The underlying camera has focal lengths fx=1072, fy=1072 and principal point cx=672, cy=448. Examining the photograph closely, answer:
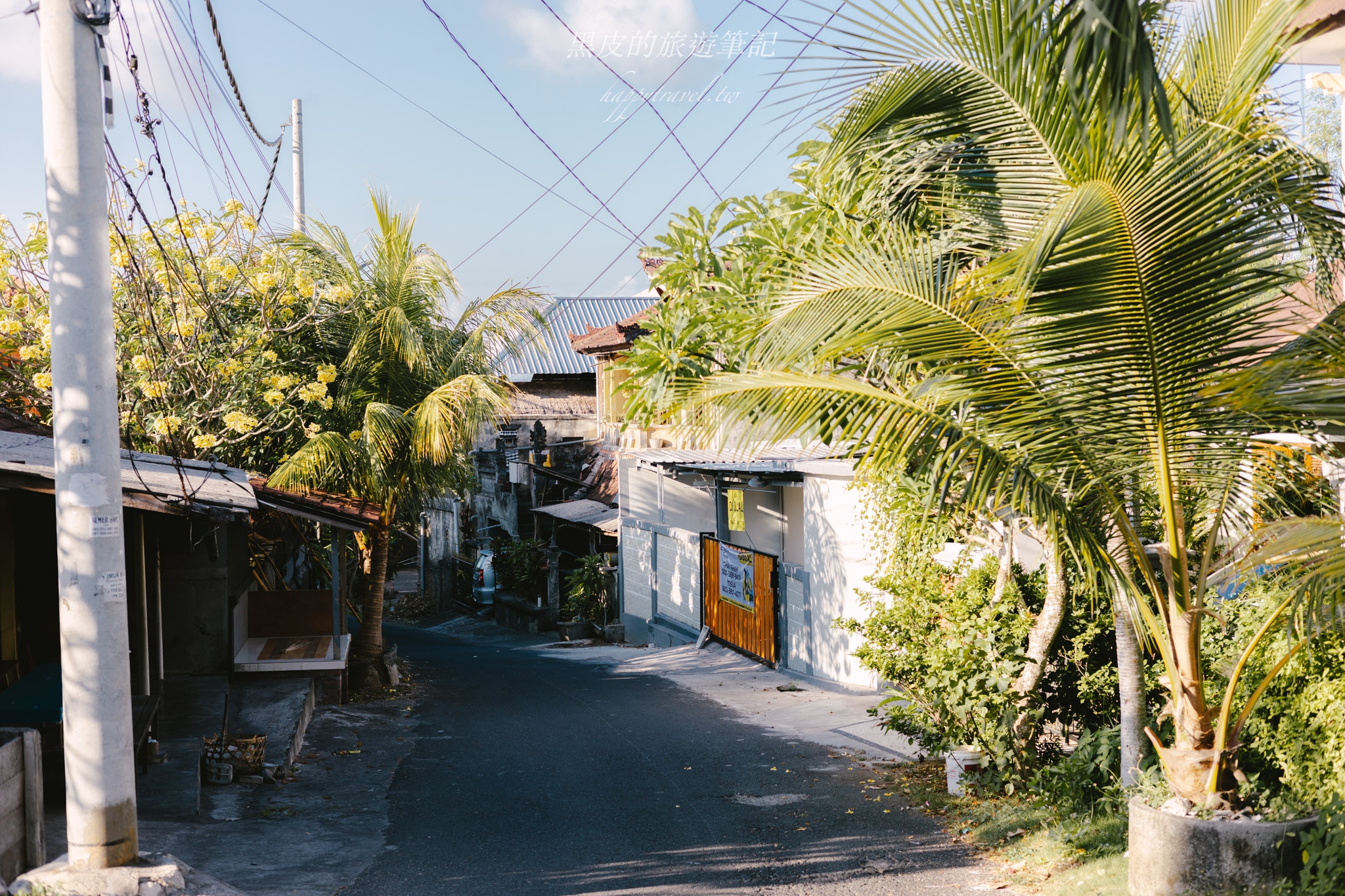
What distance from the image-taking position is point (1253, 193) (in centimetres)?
488

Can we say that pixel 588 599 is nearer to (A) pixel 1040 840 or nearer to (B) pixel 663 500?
(B) pixel 663 500

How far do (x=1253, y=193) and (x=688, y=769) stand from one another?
686cm

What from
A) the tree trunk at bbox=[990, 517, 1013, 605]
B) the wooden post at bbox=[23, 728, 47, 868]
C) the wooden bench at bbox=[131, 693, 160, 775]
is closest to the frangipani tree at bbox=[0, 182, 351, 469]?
the wooden bench at bbox=[131, 693, 160, 775]

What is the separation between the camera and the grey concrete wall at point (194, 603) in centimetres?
1197

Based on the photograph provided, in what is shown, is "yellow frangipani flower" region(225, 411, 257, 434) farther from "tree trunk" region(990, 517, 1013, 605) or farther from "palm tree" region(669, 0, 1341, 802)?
"tree trunk" region(990, 517, 1013, 605)

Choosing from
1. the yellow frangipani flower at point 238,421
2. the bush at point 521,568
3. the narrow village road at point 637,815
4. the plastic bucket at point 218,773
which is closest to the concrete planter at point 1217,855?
the narrow village road at point 637,815

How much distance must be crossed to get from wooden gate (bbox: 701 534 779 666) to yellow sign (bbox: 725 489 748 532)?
0.40 m

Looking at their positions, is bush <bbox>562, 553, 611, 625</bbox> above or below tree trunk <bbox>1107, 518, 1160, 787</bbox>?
below

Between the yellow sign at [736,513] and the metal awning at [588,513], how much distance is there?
5004 mm

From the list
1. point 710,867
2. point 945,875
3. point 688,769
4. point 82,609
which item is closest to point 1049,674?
point 945,875

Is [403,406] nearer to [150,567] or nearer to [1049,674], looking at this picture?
[150,567]

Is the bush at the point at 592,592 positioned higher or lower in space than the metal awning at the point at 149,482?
lower

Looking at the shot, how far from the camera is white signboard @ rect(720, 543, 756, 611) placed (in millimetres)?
17562

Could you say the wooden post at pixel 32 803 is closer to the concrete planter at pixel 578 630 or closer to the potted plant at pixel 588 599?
the potted plant at pixel 588 599
